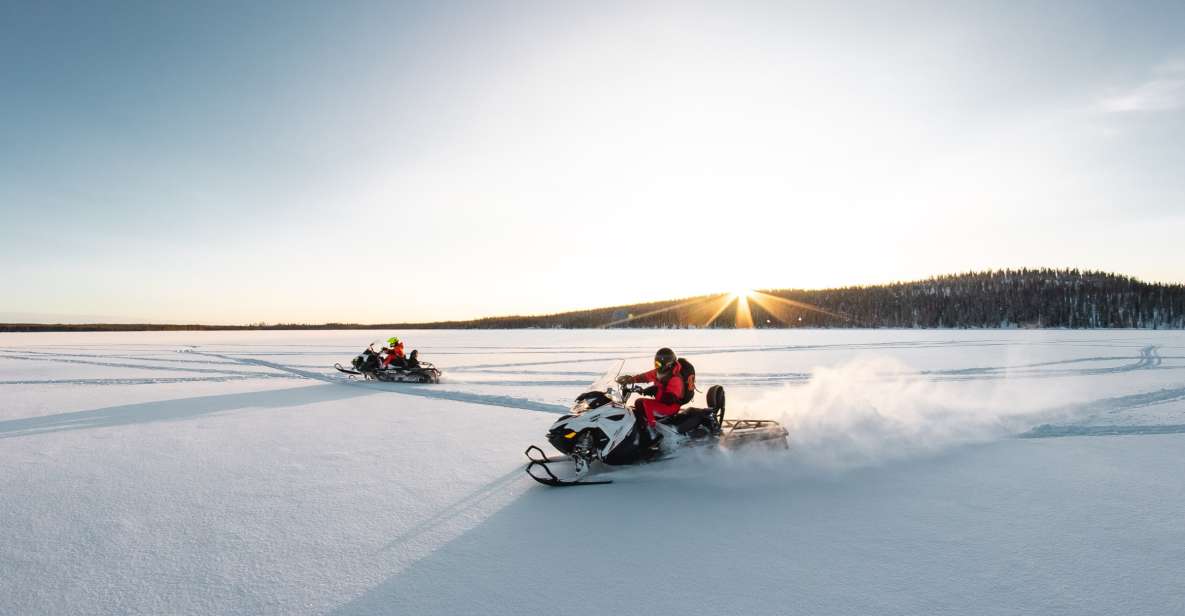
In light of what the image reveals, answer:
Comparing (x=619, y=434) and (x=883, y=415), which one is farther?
(x=883, y=415)

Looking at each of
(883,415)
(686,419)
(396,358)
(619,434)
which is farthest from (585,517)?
(396,358)

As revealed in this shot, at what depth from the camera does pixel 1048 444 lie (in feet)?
25.2

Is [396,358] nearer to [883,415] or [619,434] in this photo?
[619,434]

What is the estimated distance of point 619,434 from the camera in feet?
20.6

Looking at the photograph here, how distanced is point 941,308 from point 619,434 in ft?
408

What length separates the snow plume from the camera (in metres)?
7.38

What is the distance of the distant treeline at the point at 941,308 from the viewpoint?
10531cm

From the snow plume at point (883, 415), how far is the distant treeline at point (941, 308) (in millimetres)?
93752

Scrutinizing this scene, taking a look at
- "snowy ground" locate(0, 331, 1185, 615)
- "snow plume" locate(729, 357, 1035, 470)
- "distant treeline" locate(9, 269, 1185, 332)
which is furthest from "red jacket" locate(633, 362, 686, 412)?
"distant treeline" locate(9, 269, 1185, 332)

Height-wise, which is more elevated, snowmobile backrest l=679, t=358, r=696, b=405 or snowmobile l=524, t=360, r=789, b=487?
snowmobile backrest l=679, t=358, r=696, b=405

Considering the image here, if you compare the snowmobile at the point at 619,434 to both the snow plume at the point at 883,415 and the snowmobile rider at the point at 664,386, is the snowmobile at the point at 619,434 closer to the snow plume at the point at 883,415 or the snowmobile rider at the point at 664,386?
the snowmobile rider at the point at 664,386

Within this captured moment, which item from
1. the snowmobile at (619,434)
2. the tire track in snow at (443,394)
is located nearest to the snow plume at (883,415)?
the snowmobile at (619,434)

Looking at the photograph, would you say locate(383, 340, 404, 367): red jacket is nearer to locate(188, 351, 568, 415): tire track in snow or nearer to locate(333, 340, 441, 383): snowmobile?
locate(333, 340, 441, 383): snowmobile

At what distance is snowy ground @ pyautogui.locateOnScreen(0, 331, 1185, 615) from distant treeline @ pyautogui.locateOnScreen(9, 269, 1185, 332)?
9977 cm
